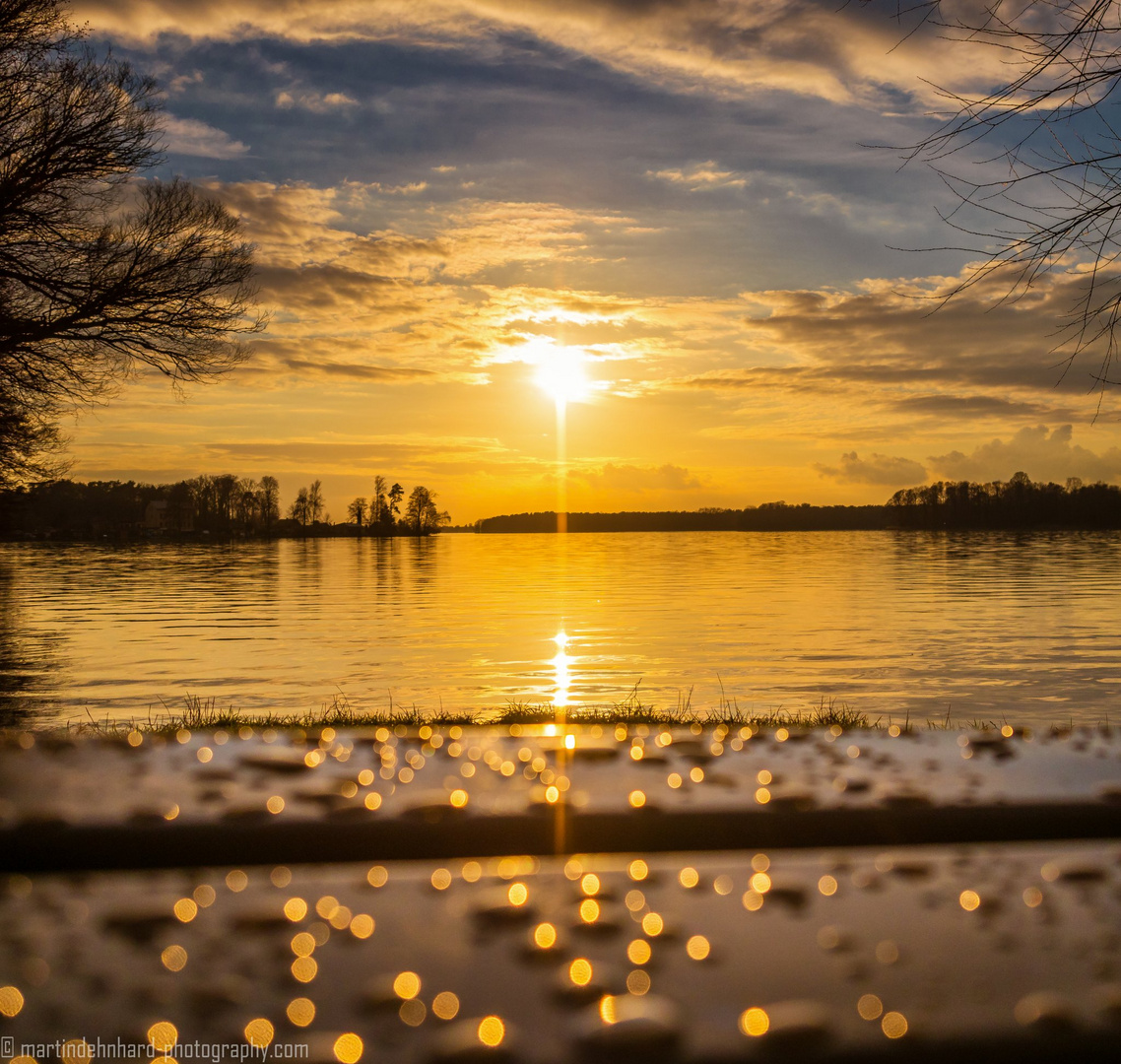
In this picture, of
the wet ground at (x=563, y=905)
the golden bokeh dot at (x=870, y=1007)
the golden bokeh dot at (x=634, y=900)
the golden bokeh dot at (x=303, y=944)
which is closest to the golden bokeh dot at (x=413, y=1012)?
the wet ground at (x=563, y=905)

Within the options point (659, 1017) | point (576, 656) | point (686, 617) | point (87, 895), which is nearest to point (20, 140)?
point (87, 895)

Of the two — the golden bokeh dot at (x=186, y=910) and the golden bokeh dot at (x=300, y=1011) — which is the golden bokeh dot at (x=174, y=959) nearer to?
the golden bokeh dot at (x=186, y=910)

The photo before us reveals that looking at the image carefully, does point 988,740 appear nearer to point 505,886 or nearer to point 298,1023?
point 505,886

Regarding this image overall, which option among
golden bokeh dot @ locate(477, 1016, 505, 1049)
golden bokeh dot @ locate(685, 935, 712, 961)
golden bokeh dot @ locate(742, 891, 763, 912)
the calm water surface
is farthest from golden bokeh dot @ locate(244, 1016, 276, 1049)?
the calm water surface

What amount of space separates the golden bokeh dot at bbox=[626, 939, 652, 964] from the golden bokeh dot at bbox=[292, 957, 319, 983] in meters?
0.46

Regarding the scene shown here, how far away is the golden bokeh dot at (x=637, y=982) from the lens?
1252 millimetres

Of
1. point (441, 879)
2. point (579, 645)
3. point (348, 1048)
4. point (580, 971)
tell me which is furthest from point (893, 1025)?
point (579, 645)

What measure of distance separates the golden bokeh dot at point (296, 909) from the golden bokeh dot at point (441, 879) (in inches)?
9.1

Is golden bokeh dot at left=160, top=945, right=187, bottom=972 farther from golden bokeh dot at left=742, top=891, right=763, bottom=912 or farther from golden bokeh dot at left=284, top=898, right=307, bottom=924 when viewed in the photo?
golden bokeh dot at left=742, top=891, right=763, bottom=912

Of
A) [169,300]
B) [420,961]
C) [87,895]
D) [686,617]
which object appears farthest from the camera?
[686,617]

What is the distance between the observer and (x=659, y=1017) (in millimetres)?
1181

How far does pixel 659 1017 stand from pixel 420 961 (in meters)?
0.36

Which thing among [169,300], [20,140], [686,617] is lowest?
[686,617]

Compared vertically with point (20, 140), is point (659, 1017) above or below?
below
